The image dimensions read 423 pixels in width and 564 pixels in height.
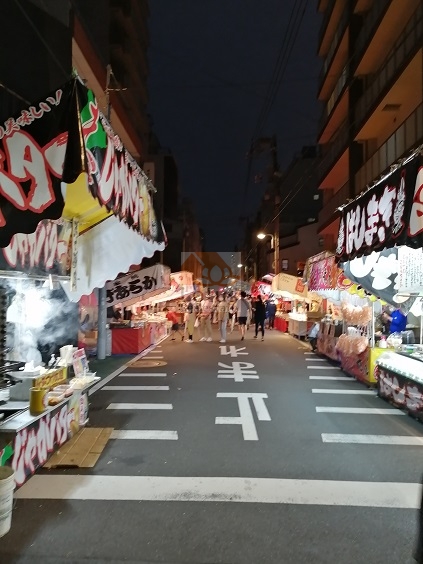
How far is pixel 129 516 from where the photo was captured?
14.0 ft

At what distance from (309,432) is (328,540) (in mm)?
3205

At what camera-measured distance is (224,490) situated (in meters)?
4.85

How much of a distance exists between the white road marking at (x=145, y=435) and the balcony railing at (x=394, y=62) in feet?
50.6

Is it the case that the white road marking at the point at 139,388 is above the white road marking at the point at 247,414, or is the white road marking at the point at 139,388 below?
above

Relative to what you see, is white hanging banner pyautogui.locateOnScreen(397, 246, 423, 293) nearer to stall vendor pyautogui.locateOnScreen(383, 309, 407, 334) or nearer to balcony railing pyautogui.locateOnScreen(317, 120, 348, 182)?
stall vendor pyautogui.locateOnScreen(383, 309, 407, 334)

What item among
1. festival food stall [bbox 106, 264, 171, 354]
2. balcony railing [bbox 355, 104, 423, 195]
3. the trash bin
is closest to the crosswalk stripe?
festival food stall [bbox 106, 264, 171, 354]

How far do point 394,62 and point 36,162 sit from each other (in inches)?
741

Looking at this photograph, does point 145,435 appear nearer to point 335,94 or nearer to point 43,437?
point 43,437

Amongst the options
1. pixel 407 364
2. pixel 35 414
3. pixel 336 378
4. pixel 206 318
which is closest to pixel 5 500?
pixel 35 414

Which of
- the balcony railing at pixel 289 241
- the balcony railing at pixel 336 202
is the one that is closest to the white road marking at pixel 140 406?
the balcony railing at pixel 336 202

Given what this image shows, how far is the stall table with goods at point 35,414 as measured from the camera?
476 cm

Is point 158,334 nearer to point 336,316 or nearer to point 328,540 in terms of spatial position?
point 336,316

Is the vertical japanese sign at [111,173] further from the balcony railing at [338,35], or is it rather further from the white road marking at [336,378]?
the balcony railing at [338,35]

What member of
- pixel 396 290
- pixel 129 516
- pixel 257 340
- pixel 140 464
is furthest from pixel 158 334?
pixel 129 516
